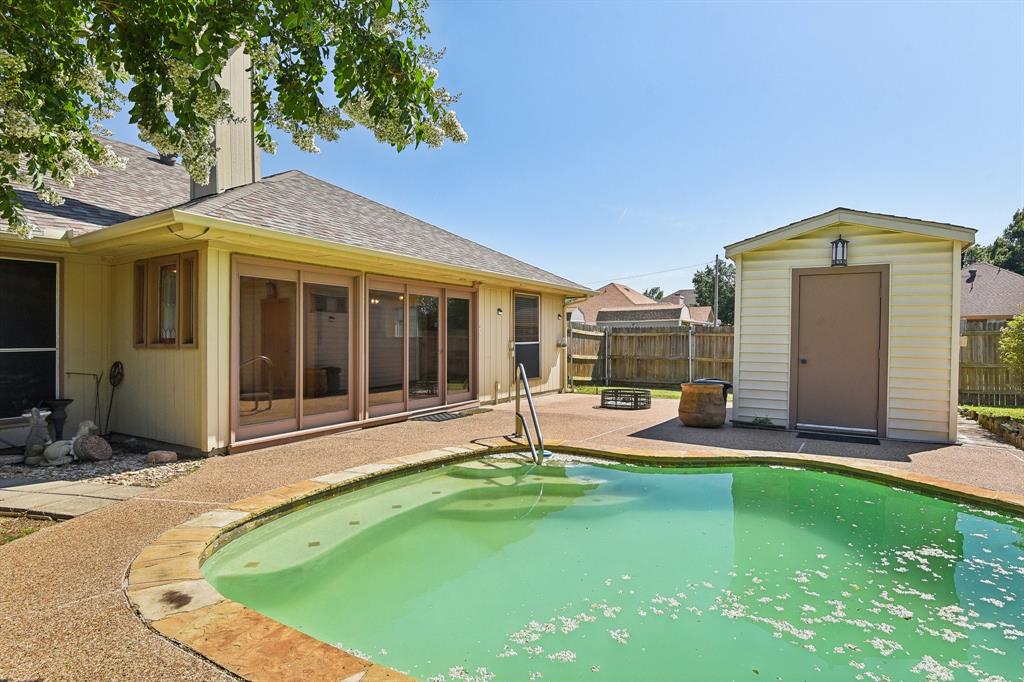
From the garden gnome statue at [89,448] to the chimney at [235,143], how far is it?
10.3 feet

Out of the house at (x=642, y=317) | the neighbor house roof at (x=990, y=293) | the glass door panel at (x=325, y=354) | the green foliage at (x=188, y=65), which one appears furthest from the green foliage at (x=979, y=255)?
the green foliage at (x=188, y=65)

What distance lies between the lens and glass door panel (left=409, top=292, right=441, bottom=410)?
27.0 feet

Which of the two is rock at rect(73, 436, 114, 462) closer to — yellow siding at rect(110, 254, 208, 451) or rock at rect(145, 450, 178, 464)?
rock at rect(145, 450, 178, 464)

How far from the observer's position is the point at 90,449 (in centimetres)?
530

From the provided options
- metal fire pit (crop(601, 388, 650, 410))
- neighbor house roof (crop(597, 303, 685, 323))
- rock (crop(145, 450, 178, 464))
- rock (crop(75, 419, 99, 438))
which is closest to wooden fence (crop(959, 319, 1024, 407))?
metal fire pit (crop(601, 388, 650, 410))

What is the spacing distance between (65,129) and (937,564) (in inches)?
225

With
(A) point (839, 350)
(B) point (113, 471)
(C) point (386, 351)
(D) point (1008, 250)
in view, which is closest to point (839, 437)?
(A) point (839, 350)

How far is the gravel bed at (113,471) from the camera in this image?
15.2 ft

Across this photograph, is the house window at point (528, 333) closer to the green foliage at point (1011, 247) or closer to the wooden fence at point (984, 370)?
the wooden fence at point (984, 370)

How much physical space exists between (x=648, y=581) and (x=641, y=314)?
27509 millimetres

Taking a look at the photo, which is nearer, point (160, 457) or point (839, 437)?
point (160, 457)

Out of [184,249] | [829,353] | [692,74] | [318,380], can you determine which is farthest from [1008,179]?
[184,249]

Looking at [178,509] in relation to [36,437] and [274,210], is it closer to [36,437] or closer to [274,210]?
[36,437]

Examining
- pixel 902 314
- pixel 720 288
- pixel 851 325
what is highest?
pixel 720 288
